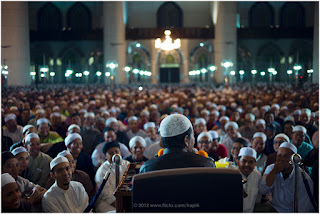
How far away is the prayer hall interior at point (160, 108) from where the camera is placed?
3.30 metres

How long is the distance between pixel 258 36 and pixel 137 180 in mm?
37504

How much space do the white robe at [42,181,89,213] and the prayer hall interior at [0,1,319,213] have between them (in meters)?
0.01

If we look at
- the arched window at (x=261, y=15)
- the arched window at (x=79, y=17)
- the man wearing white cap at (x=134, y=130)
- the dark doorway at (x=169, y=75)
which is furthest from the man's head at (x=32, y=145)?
the arched window at (x=261, y=15)

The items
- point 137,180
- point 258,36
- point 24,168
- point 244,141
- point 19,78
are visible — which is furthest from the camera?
point 258,36

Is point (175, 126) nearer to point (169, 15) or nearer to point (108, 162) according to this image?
point (108, 162)

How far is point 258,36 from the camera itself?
1501 inches

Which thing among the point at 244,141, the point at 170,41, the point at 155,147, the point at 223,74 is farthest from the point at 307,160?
the point at 223,74

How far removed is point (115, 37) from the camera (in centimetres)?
3575

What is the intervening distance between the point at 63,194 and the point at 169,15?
129 ft

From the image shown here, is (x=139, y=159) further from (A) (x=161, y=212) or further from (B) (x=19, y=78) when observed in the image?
(B) (x=19, y=78)

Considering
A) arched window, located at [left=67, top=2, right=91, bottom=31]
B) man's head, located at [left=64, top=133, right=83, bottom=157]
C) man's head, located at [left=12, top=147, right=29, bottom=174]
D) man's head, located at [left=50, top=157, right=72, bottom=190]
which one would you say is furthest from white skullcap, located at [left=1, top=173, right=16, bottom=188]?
arched window, located at [left=67, top=2, right=91, bottom=31]

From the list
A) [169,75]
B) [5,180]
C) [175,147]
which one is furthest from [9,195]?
[169,75]

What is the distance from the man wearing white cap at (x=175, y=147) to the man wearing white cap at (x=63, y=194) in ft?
5.66

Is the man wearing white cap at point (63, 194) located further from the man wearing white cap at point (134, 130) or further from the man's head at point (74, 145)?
the man wearing white cap at point (134, 130)
